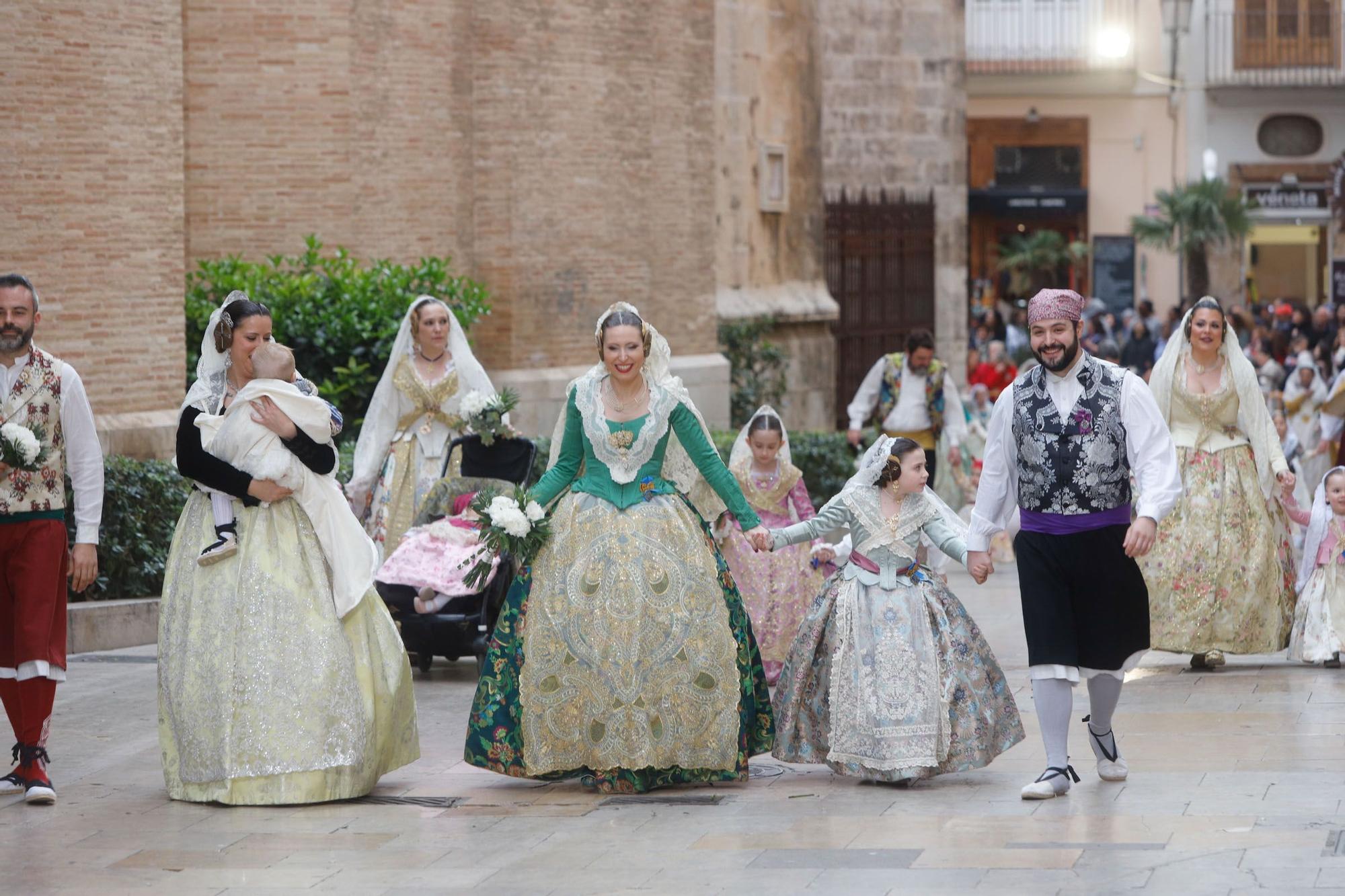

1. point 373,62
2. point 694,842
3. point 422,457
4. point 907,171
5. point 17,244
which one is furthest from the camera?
point 907,171

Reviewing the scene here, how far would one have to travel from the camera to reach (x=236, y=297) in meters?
8.45

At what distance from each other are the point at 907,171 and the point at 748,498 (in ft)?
59.8

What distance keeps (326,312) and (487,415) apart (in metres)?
4.77

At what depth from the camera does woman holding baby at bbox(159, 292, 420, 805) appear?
7.94 metres

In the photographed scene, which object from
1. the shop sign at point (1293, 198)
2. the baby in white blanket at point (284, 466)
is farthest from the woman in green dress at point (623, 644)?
the shop sign at point (1293, 198)

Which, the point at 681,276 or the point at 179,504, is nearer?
the point at 179,504

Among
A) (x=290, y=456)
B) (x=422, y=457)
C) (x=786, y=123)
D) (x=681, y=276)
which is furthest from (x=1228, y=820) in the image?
(x=786, y=123)

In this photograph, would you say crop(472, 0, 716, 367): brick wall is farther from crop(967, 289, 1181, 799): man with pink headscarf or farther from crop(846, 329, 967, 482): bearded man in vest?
crop(967, 289, 1181, 799): man with pink headscarf

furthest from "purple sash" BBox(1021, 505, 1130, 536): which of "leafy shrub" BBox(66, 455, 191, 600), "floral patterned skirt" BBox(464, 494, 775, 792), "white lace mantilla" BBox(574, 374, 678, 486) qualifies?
"leafy shrub" BBox(66, 455, 191, 600)

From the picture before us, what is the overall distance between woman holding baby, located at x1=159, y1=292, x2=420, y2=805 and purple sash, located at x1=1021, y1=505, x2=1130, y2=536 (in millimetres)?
2413

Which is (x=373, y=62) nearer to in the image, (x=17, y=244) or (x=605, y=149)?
(x=605, y=149)

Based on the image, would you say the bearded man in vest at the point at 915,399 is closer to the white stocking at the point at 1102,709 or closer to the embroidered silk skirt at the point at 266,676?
the white stocking at the point at 1102,709

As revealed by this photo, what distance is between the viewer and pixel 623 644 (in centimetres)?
817

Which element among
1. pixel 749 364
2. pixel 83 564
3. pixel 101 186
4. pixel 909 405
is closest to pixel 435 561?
pixel 83 564
